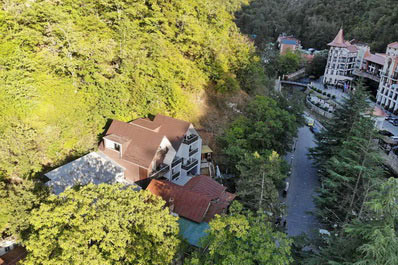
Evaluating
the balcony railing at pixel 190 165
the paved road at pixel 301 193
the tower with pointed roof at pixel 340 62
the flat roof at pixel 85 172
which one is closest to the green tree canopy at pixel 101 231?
the flat roof at pixel 85 172

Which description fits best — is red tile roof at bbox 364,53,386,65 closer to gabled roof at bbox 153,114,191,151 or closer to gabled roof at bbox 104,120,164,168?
gabled roof at bbox 153,114,191,151

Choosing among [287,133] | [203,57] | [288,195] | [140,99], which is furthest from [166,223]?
[203,57]

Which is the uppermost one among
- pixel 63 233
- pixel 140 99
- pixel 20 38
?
pixel 20 38

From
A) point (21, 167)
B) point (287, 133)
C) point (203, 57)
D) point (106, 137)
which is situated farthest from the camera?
point (203, 57)

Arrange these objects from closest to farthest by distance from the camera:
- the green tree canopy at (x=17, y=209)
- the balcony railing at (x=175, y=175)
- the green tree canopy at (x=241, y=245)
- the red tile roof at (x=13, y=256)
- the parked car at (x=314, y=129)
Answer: the green tree canopy at (x=241, y=245) < the red tile roof at (x=13, y=256) < the green tree canopy at (x=17, y=209) < the balcony railing at (x=175, y=175) < the parked car at (x=314, y=129)

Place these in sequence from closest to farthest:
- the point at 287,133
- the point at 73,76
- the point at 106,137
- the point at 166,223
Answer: the point at 166,223, the point at 106,137, the point at 73,76, the point at 287,133

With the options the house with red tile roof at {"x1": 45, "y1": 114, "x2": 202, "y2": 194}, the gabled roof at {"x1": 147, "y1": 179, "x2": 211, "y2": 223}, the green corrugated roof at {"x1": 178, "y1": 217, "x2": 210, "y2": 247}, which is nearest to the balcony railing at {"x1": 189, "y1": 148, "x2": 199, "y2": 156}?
the house with red tile roof at {"x1": 45, "y1": 114, "x2": 202, "y2": 194}

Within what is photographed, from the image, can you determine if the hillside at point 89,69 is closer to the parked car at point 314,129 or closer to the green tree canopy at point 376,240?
the parked car at point 314,129

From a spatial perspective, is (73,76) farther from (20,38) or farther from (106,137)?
(106,137)
